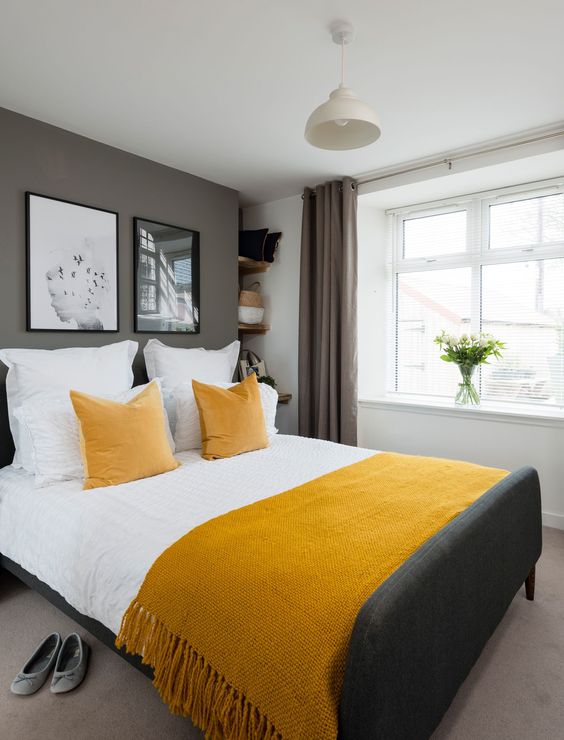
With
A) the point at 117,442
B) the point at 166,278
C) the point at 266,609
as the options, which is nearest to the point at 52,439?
the point at 117,442

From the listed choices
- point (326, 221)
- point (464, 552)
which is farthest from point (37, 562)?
point (326, 221)

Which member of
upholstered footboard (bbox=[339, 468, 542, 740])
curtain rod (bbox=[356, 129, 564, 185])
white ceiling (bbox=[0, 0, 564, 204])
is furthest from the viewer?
curtain rod (bbox=[356, 129, 564, 185])

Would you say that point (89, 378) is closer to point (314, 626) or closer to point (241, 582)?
point (241, 582)

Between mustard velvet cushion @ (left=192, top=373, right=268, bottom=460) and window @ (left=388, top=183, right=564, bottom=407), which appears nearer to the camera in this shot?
mustard velvet cushion @ (left=192, top=373, right=268, bottom=460)

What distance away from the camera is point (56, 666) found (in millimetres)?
1811

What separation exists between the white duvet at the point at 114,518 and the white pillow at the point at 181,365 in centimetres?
73

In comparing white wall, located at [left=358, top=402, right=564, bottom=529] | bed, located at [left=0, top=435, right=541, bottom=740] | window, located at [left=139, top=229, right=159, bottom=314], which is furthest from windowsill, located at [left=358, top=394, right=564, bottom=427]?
window, located at [left=139, top=229, right=159, bottom=314]

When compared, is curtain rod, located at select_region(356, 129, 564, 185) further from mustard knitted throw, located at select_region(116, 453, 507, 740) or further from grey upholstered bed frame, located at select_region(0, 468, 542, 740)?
mustard knitted throw, located at select_region(116, 453, 507, 740)

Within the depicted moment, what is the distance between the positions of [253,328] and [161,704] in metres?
2.91

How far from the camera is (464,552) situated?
5.08ft

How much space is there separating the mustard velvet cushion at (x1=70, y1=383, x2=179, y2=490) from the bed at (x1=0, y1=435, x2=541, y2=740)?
8 cm

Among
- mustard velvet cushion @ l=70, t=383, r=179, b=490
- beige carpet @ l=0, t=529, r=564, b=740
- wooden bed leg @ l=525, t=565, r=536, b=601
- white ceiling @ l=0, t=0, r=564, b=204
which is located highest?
white ceiling @ l=0, t=0, r=564, b=204

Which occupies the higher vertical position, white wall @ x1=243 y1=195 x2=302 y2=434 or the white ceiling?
the white ceiling

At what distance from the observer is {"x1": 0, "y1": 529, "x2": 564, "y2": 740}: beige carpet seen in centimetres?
158
